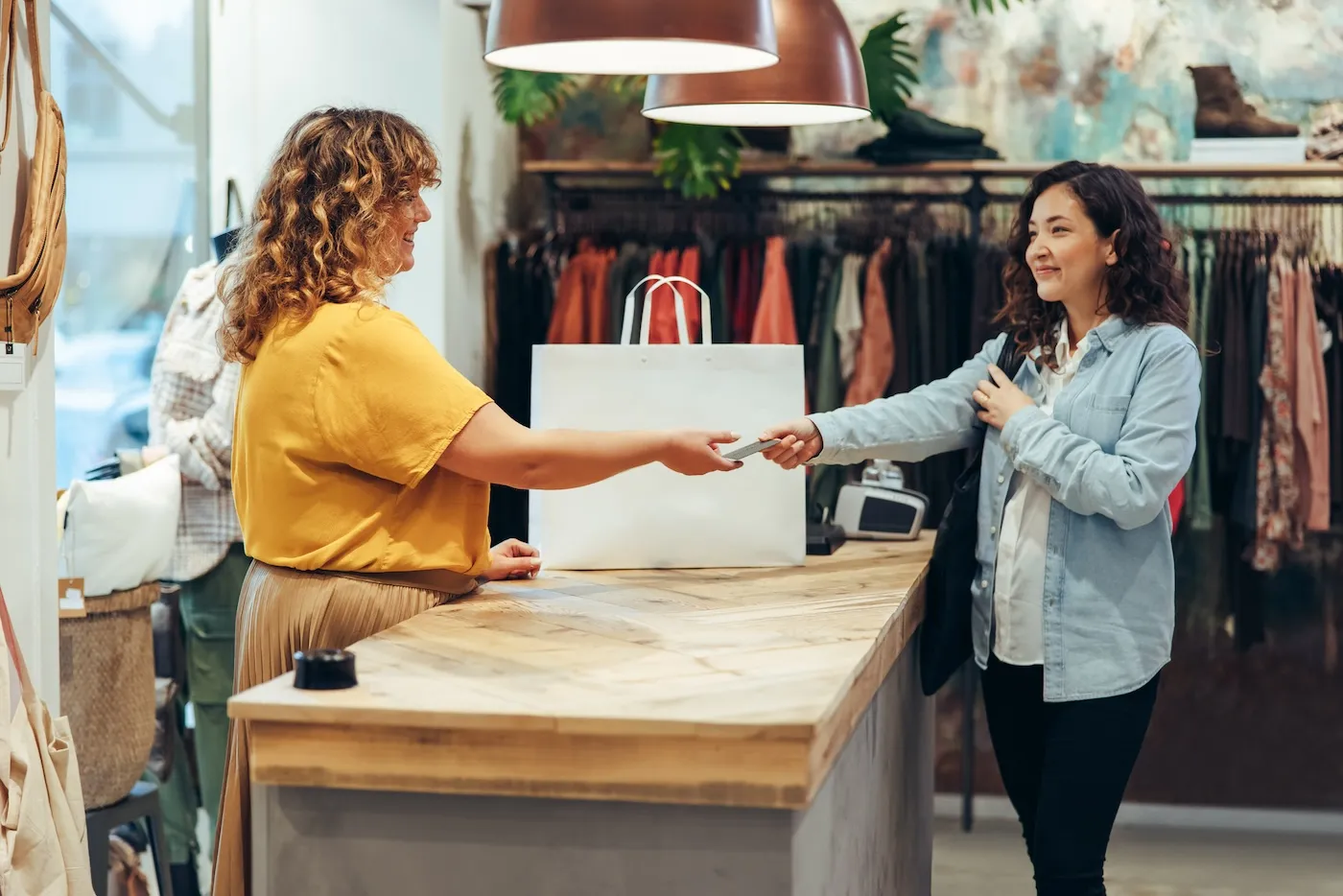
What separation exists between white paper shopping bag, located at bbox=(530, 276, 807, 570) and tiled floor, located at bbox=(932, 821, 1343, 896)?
6.30ft

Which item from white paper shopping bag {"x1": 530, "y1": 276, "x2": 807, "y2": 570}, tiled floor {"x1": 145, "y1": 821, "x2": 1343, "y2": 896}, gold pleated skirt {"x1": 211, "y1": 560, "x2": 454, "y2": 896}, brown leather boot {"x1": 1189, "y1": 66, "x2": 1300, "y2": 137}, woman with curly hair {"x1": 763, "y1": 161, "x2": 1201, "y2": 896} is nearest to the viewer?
gold pleated skirt {"x1": 211, "y1": 560, "x2": 454, "y2": 896}

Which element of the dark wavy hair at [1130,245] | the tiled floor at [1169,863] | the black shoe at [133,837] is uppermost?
the dark wavy hair at [1130,245]

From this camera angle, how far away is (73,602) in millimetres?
3096

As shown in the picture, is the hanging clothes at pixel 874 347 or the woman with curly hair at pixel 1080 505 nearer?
the woman with curly hair at pixel 1080 505

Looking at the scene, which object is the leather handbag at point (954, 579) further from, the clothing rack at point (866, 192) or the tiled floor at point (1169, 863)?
the clothing rack at point (866, 192)

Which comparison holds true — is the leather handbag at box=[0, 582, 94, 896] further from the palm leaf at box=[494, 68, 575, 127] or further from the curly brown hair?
the palm leaf at box=[494, 68, 575, 127]

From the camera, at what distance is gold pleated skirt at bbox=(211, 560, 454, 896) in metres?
2.00

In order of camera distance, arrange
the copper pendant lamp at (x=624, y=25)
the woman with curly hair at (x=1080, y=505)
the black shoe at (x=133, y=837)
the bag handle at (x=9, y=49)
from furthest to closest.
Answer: the black shoe at (x=133, y=837) → the woman with curly hair at (x=1080, y=505) → the bag handle at (x=9, y=49) → the copper pendant lamp at (x=624, y=25)

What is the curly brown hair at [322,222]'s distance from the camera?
206 centimetres

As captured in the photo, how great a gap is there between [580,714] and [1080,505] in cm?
109

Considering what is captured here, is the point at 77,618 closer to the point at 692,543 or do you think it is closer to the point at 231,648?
the point at 231,648

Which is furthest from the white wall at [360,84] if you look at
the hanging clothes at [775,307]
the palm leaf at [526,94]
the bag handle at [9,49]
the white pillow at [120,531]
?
the bag handle at [9,49]

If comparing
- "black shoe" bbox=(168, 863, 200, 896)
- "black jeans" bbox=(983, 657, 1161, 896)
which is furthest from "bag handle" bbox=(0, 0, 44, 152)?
"black shoe" bbox=(168, 863, 200, 896)

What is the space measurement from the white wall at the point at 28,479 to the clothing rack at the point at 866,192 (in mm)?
2645
